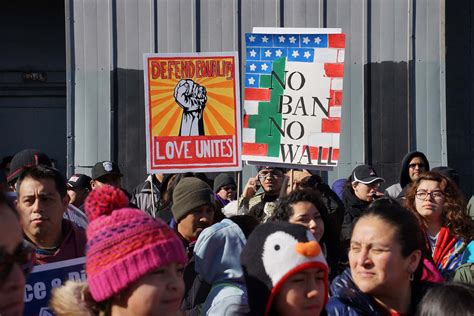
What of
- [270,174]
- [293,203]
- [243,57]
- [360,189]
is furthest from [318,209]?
[243,57]

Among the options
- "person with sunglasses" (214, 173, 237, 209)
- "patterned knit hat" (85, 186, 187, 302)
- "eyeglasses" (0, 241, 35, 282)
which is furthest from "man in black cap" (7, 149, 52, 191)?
"person with sunglasses" (214, 173, 237, 209)

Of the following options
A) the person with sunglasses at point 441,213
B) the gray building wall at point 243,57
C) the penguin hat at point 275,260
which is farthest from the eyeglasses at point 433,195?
the gray building wall at point 243,57

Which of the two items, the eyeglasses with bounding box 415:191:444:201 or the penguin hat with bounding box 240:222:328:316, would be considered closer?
the penguin hat with bounding box 240:222:328:316

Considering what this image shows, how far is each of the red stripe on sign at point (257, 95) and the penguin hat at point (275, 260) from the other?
383 cm

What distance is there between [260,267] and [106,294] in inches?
28.7

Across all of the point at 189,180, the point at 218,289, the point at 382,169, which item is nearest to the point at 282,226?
the point at 218,289

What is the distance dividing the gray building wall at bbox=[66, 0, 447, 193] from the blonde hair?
747cm

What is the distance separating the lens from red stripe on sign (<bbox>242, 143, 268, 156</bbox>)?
23.7ft

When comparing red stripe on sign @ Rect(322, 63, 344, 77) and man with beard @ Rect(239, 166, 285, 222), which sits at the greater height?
red stripe on sign @ Rect(322, 63, 344, 77)

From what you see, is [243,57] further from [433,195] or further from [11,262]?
[11,262]

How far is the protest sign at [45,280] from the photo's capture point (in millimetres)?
4055

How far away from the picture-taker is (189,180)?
220 inches

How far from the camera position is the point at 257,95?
7.36 m

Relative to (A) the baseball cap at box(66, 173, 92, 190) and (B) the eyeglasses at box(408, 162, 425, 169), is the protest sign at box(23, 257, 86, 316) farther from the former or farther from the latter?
(B) the eyeglasses at box(408, 162, 425, 169)
